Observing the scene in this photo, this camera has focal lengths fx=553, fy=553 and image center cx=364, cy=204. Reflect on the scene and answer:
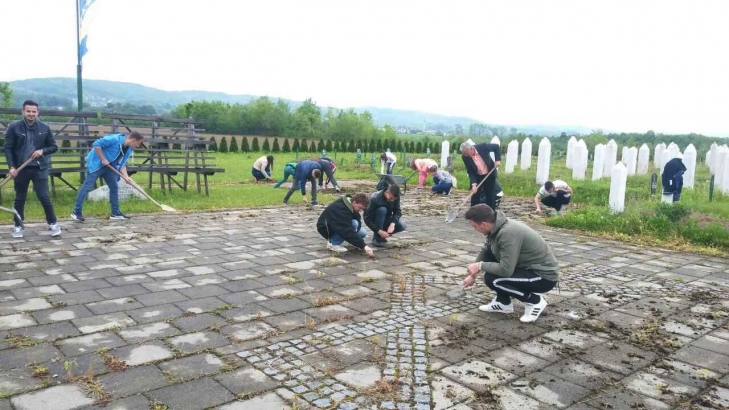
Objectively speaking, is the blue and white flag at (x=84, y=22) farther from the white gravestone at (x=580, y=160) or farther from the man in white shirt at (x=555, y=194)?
the white gravestone at (x=580, y=160)

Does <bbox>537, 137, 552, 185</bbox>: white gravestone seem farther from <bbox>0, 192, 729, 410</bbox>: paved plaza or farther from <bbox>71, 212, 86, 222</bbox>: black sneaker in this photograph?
<bbox>71, 212, 86, 222</bbox>: black sneaker

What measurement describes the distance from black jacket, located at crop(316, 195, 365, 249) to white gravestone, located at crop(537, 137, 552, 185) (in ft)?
32.9

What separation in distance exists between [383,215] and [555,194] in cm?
514

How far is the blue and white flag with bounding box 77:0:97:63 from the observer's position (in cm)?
1352

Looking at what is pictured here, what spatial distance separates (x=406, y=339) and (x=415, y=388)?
33.5 inches

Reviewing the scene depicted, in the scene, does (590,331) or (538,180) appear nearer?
(590,331)

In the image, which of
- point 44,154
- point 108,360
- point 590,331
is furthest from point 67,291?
point 590,331

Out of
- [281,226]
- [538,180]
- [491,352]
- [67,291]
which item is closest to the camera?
[491,352]

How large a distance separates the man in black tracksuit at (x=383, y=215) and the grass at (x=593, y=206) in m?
3.99

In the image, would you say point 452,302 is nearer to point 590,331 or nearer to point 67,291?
point 590,331

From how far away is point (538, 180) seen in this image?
16.1 metres

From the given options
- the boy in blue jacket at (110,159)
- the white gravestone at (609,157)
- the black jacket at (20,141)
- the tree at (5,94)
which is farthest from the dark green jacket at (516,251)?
the tree at (5,94)

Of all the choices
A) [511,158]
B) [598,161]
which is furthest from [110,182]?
[598,161]

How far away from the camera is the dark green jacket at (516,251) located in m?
4.66
